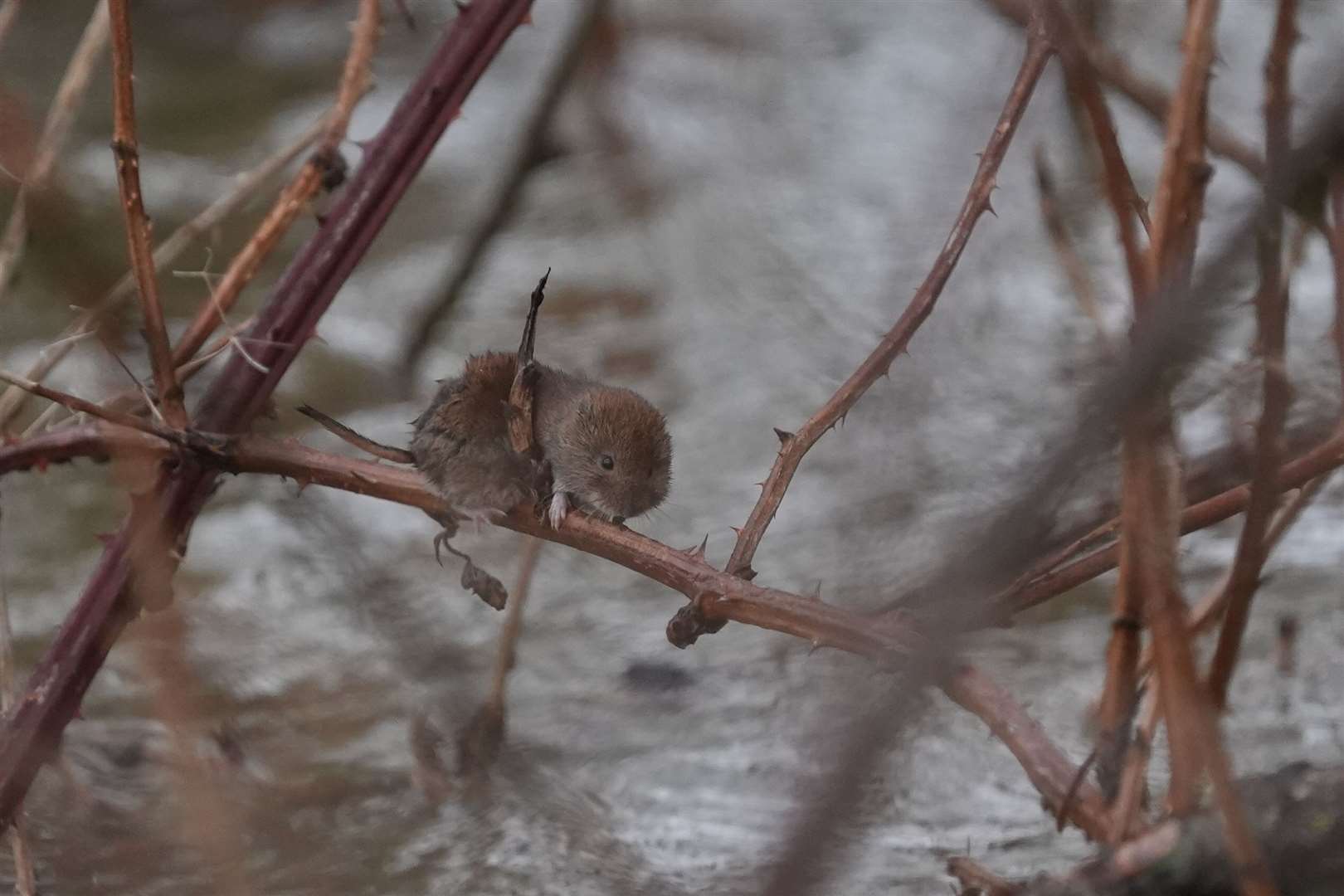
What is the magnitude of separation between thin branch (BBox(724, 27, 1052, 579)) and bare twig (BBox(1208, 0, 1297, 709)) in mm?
311

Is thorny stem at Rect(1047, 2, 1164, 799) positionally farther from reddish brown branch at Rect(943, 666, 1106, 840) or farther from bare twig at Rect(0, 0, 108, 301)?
bare twig at Rect(0, 0, 108, 301)

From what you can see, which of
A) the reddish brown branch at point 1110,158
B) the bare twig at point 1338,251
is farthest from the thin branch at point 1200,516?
the reddish brown branch at point 1110,158

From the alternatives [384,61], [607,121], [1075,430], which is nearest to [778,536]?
[607,121]

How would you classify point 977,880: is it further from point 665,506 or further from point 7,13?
point 665,506

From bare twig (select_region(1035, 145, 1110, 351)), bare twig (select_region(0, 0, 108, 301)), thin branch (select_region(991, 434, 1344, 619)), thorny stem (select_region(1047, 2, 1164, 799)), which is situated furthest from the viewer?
bare twig (select_region(1035, 145, 1110, 351))

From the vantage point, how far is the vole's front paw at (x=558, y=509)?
165 centimetres

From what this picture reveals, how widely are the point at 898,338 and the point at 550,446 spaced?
1.85ft

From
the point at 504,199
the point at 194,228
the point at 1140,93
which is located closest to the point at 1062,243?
the point at 1140,93

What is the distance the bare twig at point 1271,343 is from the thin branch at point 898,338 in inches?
12.2

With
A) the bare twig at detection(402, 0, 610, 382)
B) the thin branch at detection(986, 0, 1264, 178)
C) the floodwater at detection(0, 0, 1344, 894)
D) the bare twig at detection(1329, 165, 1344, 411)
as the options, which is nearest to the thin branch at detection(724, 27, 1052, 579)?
the floodwater at detection(0, 0, 1344, 894)

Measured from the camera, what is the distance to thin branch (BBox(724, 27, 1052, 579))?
4.73 feet

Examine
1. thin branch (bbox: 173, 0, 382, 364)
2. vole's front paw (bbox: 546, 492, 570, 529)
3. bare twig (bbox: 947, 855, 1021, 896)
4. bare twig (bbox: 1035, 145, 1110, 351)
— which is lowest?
bare twig (bbox: 947, 855, 1021, 896)

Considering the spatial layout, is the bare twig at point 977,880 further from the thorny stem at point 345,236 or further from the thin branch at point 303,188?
the thin branch at point 303,188

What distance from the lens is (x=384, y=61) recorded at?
5.88 meters
